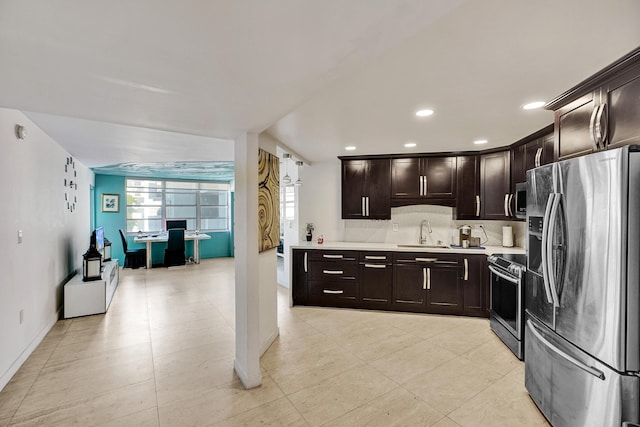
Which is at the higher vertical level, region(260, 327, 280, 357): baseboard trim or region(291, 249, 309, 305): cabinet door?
region(291, 249, 309, 305): cabinet door

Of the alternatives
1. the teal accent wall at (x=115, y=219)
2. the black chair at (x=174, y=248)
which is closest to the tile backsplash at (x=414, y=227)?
the black chair at (x=174, y=248)

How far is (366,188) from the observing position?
4.71 meters

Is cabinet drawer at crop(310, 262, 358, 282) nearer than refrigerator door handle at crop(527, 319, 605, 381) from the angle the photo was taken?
No

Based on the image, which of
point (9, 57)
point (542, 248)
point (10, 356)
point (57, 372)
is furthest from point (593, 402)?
point (10, 356)

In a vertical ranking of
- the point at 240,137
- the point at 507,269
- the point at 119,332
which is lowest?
the point at 119,332

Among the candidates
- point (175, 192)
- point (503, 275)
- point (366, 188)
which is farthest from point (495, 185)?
point (175, 192)

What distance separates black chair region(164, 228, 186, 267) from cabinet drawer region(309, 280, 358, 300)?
4.74m

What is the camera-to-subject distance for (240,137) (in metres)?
2.56

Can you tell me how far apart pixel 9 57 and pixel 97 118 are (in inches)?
34.1

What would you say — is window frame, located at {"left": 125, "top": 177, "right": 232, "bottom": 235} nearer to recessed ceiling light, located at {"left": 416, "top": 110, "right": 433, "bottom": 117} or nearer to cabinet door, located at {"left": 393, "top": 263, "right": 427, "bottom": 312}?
cabinet door, located at {"left": 393, "top": 263, "right": 427, "bottom": 312}

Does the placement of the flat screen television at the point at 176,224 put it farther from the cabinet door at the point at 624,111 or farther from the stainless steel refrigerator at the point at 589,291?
the cabinet door at the point at 624,111

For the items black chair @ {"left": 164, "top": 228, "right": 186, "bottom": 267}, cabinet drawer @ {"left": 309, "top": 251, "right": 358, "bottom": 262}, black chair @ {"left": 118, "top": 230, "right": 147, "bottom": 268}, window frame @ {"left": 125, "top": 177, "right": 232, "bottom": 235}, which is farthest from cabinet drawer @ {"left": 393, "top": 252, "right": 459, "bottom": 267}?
black chair @ {"left": 118, "top": 230, "right": 147, "bottom": 268}

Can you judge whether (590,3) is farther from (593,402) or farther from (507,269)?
(507,269)

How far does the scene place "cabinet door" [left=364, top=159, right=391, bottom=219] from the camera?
461cm
